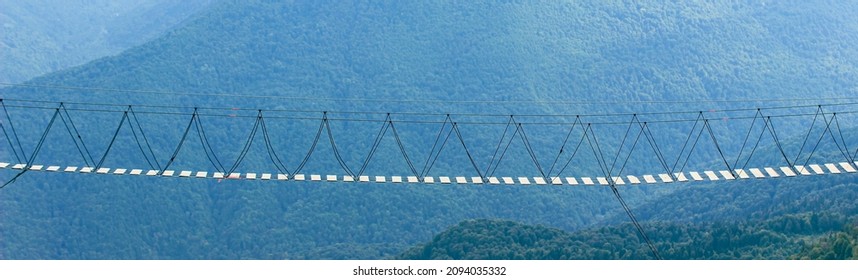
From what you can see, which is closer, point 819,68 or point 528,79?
point 528,79

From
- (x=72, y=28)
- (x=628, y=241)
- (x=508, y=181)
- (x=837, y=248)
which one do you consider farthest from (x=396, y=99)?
(x=72, y=28)

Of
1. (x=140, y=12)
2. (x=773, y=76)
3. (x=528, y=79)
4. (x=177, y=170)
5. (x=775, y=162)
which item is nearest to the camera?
(x=775, y=162)

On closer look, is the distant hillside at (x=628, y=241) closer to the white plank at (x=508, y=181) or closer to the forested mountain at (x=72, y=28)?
the white plank at (x=508, y=181)

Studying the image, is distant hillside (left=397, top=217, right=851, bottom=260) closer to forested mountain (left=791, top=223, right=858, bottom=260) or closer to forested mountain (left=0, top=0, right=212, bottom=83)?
forested mountain (left=791, top=223, right=858, bottom=260)

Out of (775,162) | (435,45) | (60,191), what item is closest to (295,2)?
(435,45)

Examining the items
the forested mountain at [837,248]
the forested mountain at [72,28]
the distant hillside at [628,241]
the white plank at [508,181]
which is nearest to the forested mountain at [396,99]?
the distant hillside at [628,241]

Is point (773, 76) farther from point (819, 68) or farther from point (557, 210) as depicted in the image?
point (557, 210)

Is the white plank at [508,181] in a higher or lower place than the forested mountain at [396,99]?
lower
